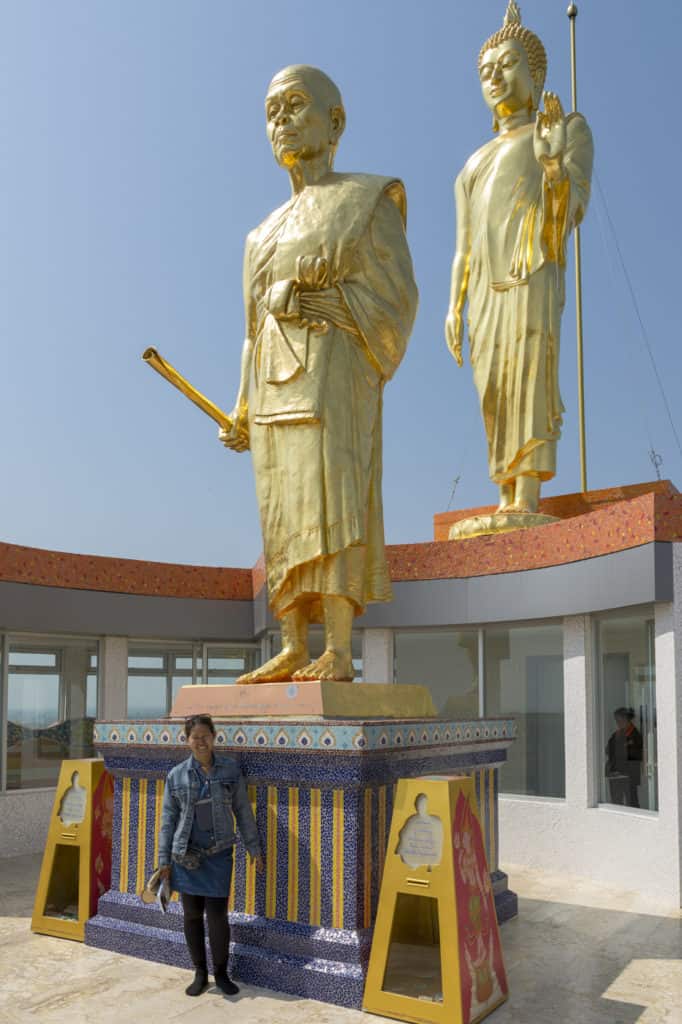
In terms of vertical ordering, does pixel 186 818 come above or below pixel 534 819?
above

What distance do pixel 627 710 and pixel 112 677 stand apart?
15.2 feet

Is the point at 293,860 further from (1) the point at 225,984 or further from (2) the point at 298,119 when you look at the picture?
(2) the point at 298,119

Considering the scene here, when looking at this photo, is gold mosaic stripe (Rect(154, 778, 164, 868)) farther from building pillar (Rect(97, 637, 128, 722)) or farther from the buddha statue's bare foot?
building pillar (Rect(97, 637, 128, 722))

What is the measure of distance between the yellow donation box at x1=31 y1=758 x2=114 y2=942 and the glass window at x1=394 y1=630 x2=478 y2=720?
347 cm

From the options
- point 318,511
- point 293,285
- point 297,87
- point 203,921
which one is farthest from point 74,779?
point 297,87

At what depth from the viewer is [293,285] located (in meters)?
5.14

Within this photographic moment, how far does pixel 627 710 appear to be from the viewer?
22.8 ft

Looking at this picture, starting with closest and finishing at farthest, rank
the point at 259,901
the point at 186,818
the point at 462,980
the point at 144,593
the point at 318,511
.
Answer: the point at 462,980 → the point at 186,818 → the point at 259,901 → the point at 318,511 → the point at 144,593

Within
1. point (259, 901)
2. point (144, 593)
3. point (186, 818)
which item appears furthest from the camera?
point (144, 593)

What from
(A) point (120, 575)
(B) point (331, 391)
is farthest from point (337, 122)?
(A) point (120, 575)

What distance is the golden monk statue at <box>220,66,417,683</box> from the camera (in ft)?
16.4

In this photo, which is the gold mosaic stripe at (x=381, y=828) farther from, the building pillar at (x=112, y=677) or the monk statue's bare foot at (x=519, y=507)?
the building pillar at (x=112, y=677)

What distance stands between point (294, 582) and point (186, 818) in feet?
4.32

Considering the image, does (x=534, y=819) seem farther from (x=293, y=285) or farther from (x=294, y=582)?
(x=293, y=285)
